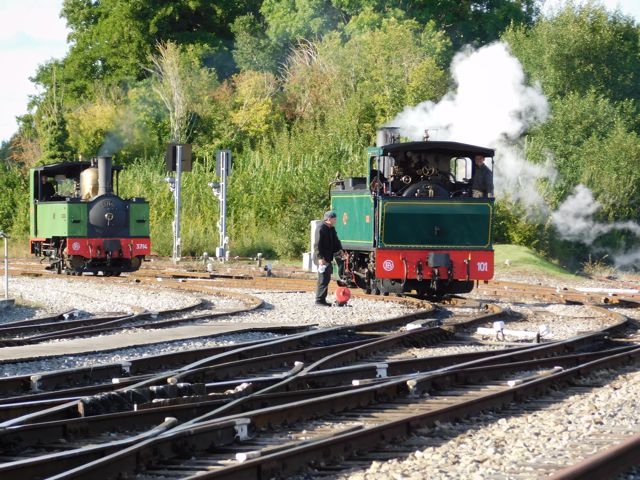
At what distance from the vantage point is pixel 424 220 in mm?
18656

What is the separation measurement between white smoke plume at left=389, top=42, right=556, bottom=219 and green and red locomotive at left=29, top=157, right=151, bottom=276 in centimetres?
730

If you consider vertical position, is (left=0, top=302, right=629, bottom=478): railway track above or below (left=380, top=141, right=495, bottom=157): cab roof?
below

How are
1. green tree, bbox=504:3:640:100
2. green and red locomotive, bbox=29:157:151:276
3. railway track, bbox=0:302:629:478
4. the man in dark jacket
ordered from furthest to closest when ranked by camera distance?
1. green tree, bbox=504:3:640:100
2. green and red locomotive, bbox=29:157:151:276
3. the man in dark jacket
4. railway track, bbox=0:302:629:478

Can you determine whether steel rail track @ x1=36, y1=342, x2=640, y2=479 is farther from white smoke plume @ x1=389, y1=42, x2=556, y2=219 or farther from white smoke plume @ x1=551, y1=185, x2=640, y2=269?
white smoke plume @ x1=551, y1=185, x2=640, y2=269

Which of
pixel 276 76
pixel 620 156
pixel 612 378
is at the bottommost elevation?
pixel 612 378

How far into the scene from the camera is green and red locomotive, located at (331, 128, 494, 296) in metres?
18.6

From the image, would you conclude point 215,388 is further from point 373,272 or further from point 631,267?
point 631,267

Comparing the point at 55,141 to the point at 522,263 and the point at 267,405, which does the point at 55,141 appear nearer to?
the point at 522,263

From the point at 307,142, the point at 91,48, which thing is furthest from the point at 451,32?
the point at 307,142

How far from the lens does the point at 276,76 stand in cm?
5638

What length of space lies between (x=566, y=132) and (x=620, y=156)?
3.56 metres

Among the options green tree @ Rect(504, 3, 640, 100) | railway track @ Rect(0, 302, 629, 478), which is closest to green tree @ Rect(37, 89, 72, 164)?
green tree @ Rect(504, 3, 640, 100)

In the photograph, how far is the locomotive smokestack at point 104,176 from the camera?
1109 inches

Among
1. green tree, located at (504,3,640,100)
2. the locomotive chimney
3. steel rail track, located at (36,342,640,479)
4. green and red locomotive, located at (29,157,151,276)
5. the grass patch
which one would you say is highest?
green tree, located at (504,3,640,100)
